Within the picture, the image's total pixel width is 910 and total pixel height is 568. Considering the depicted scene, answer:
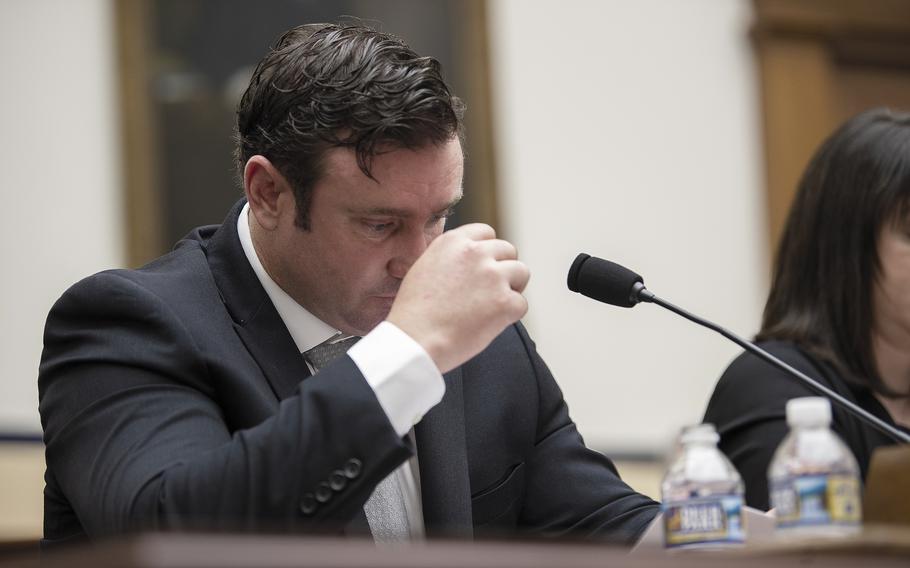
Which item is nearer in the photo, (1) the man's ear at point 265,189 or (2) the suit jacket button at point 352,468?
(2) the suit jacket button at point 352,468

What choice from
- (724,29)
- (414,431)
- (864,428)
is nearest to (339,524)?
(414,431)

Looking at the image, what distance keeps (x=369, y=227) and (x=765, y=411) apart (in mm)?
869

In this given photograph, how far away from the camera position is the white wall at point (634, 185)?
15.6 feet

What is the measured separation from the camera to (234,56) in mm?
4328

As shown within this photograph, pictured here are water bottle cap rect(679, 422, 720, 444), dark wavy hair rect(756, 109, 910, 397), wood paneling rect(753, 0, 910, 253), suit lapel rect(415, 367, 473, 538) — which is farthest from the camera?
wood paneling rect(753, 0, 910, 253)

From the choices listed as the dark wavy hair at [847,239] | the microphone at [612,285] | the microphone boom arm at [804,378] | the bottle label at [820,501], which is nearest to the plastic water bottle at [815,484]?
the bottle label at [820,501]

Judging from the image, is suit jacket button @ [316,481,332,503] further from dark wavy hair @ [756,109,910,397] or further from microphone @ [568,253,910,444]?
dark wavy hair @ [756,109,910,397]

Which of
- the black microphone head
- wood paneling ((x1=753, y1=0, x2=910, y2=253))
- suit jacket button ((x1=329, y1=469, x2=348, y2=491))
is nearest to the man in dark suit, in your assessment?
suit jacket button ((x1=329, y1=469, x2=348, y2=491))

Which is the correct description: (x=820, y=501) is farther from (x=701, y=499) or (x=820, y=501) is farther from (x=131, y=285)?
(x=131, y=285)

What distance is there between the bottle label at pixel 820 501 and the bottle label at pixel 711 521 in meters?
0.06

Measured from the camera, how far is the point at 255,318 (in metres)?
2.04

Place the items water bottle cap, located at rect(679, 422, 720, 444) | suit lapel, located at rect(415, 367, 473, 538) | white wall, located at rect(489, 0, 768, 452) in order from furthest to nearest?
white wall, located at rect(489, 0, 768, 452) → suit lapel, located at rect(415, 367, 473, 538) → water bottle cap, located at rect(679, 422, 720, 444)

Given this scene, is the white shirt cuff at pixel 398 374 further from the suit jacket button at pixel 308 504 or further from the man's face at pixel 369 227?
the man's face at pixel 369 227

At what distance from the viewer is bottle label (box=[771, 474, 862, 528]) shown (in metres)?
1.38
